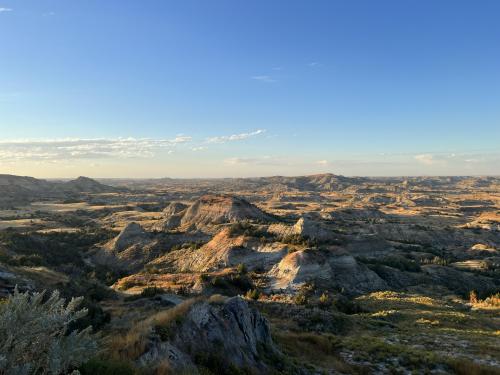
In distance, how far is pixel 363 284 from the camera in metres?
42.0

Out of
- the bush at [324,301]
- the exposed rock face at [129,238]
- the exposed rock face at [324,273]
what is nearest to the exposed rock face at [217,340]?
the bush at [324,301]

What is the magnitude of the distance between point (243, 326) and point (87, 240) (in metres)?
60.7

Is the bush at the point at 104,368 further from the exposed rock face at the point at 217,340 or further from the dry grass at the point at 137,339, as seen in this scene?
the exposed rock face at the point at 217,340

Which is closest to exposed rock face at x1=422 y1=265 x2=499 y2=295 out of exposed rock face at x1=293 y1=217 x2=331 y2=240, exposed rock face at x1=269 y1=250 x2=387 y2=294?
→ exposed rock face at x1=269 y1=250 x2=387 y2=294

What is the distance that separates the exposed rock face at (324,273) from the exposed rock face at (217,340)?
2313cm

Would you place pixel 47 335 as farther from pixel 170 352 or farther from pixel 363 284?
pixel 363 284

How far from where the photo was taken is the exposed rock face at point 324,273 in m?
38.3

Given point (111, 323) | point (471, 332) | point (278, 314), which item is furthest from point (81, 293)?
point (471, 332)

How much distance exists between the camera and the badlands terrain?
11880 mm

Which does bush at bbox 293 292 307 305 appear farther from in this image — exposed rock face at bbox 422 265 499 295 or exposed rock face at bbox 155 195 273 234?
exposed rock face at bbox 155 195 273 234

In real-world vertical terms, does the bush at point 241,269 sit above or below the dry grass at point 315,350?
below

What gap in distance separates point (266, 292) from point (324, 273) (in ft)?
22.3

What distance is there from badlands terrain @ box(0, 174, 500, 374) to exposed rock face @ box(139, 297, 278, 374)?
0.04 m

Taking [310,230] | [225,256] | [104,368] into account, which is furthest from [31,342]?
[310,230]
